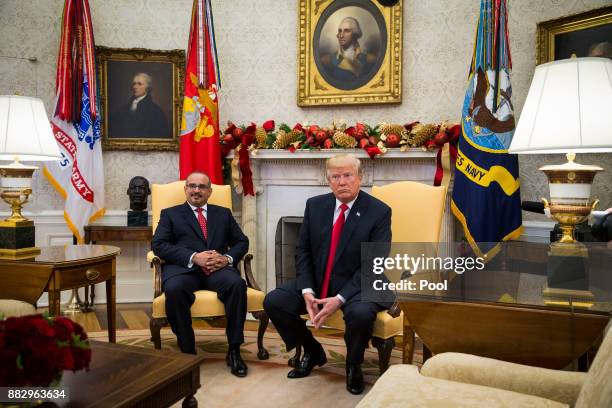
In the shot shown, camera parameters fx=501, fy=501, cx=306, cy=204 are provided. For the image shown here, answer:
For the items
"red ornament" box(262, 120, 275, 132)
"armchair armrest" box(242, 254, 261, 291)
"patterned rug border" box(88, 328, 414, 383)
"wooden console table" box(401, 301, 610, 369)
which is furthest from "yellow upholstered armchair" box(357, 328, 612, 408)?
"red ornament" box(262, 120, 275, 132)

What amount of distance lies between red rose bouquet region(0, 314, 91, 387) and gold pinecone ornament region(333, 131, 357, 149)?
10.6ft

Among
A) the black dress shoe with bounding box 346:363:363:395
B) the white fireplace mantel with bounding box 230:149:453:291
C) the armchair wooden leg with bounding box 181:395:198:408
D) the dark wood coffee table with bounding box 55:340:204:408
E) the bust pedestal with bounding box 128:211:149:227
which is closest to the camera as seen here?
the dark wood coffee table with bounding box 55:340:204:408

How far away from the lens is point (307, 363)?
10.5 feet

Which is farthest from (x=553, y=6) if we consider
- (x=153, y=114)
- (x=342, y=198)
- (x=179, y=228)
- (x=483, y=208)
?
(x=153, y=114)

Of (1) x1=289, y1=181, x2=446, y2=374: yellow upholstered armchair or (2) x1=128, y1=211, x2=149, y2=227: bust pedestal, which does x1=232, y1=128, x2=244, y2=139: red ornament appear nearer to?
(2) x1=128, y1=211, x2=149, y2=227: bust pedestal

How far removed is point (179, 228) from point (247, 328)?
1.28 meters

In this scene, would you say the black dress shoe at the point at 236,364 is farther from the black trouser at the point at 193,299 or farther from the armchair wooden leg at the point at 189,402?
the armchair wooden leg at the point at 189,402

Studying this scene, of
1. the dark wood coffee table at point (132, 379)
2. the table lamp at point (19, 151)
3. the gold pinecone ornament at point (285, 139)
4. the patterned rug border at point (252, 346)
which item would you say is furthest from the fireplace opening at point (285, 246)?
the dark wood coffee table at point (132, 379)

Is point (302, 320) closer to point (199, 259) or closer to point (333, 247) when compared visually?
point (333, 247)

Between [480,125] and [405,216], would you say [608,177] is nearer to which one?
[480,125]

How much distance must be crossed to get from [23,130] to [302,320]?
2.06 m

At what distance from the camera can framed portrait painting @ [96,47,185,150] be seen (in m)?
5.13

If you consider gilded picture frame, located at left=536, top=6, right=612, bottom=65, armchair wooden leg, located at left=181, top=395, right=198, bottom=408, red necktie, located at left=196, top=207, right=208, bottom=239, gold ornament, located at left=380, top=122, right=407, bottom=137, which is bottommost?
armchair wooden leg, located at left=181, top=395, right=198, bottom=408

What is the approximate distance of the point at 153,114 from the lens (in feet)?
17.1
